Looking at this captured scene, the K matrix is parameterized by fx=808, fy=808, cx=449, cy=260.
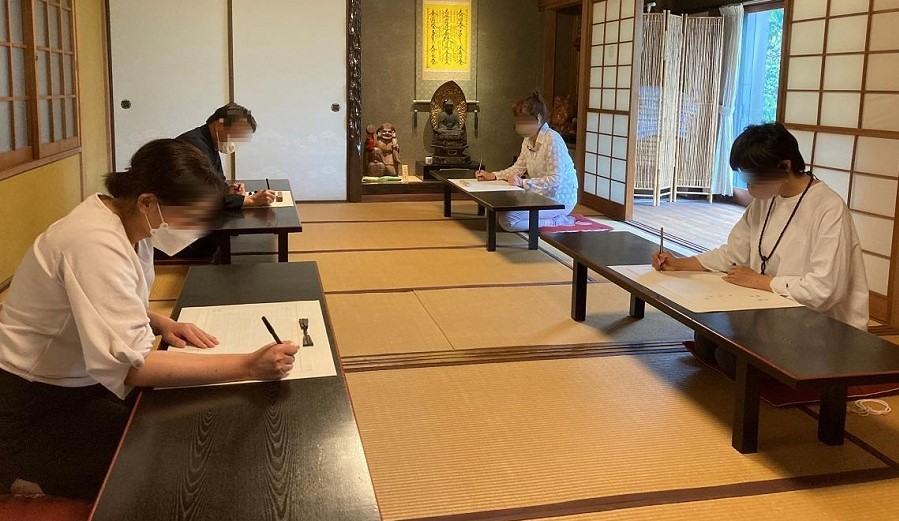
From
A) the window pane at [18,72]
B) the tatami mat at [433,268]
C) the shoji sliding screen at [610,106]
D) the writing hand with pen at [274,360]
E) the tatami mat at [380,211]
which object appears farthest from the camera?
the tatami mat at [380,211]

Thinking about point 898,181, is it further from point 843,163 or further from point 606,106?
point 606,106

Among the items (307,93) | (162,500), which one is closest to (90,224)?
(162,500)

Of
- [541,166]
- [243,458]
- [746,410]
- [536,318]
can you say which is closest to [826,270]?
[746,410]

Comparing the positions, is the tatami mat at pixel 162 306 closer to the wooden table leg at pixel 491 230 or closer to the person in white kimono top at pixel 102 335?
the wooden table leg at pixel 491 230

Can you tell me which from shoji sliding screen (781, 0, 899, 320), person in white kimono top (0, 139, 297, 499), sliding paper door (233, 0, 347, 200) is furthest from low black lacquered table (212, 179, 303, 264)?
sliding paper door (233, 0, 347, 200)

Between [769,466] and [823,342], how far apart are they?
1.33 feet

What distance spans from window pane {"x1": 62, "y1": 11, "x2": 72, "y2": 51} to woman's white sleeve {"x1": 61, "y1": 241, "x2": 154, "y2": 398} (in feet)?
16.0

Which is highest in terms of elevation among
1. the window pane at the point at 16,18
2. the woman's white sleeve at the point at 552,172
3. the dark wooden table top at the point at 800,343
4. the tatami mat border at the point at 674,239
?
the window pane at the point at 16,18

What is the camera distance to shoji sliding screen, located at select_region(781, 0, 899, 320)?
3.89 metres

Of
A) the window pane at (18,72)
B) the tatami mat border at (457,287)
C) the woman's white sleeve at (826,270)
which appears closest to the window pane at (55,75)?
the window pane at (18,72)

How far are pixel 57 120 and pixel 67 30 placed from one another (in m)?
0.75

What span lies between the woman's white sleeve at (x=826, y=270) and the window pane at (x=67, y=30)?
5.11m

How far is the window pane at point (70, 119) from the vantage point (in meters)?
5.78

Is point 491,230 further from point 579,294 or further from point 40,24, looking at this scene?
point 40,24
